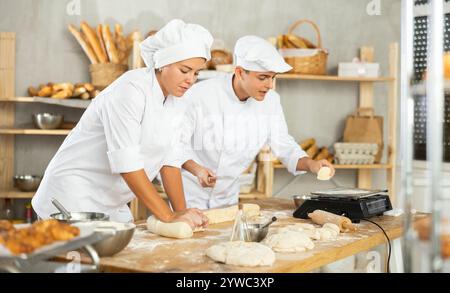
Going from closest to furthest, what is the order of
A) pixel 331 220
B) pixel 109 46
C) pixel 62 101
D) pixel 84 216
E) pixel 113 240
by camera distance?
1. pixel 113 240
2. pixel 84 216
3. pixel 331 220
4. pixel 62 101
5. pixel 109 46

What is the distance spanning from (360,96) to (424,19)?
25.8 inches

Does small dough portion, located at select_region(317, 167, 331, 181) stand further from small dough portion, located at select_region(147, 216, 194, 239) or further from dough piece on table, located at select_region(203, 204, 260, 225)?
small dough portion, located at select_region(147, 216, 194, 239)

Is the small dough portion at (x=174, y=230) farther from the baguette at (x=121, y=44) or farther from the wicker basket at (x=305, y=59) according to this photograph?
the wicker basket at (x=305, y=59)

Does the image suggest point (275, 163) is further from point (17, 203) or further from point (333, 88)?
point (17, 203)

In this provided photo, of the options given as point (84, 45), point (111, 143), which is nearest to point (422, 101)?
point (84, 45)

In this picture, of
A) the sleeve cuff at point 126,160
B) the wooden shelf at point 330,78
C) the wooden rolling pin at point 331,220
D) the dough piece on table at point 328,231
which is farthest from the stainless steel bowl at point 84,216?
the wooden shelf at point 330,78

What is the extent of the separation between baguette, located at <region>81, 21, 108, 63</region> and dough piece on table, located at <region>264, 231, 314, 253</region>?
2126 millimetres

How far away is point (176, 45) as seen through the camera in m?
2.17

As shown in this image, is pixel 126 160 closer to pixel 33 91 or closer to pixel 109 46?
pixel 109 46

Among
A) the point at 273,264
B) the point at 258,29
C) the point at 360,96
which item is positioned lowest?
the point at 273,264

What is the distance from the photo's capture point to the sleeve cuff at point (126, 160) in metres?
2.07

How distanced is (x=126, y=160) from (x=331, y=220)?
776 mm
